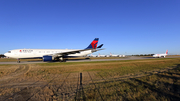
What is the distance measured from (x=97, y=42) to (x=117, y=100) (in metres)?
32.4

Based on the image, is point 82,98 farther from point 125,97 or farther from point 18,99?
point 18,99

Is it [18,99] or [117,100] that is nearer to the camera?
[117,100]

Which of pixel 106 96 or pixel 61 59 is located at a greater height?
pixel 61 59

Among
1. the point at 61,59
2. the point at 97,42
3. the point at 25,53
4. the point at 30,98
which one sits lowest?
the point at 30,98

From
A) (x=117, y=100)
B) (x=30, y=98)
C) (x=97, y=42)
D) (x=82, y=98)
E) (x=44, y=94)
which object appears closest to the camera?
(x=117, y=100)

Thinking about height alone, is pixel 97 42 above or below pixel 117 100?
above

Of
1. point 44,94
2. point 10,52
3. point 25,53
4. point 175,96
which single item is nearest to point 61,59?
point 25,53

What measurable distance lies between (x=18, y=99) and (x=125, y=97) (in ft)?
23.0

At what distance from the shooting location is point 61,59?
98.5 ft

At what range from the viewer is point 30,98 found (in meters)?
7.01

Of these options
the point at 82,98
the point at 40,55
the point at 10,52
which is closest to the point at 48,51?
the point at 40,55

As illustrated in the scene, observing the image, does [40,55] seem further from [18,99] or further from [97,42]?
[18,99]

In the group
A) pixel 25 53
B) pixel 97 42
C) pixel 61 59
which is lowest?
pixel 61 59

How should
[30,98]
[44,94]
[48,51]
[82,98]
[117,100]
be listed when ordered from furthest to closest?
[48,51] < [44,94] < [30,98] < [82,98] < [117,100]
